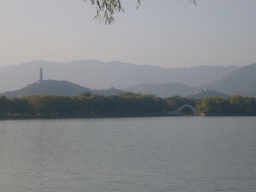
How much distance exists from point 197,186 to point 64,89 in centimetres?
16628

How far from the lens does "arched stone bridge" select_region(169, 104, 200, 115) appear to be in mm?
108606

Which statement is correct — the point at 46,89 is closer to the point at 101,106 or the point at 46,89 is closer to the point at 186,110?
the point at 186,110

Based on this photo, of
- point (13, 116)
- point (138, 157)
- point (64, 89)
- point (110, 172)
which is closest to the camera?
point (110, 172)

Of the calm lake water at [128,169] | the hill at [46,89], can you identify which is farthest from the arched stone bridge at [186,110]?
the calm lake water at [128,169]

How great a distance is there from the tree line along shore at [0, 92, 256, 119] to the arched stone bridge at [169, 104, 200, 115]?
93.8 inches

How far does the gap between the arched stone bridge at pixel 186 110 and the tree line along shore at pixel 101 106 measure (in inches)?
93.8

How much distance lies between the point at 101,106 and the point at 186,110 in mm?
37449

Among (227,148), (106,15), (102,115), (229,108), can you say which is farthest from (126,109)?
(106,15)

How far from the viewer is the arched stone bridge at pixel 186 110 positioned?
108606mm

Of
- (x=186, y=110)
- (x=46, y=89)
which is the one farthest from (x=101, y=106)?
(x=46, y=89)

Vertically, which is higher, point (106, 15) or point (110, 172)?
point (106, 15)

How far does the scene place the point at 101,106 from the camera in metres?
88.9

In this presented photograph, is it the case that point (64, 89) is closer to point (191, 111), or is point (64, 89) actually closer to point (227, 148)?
point (191, 111)

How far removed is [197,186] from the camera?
1202 centimetres
